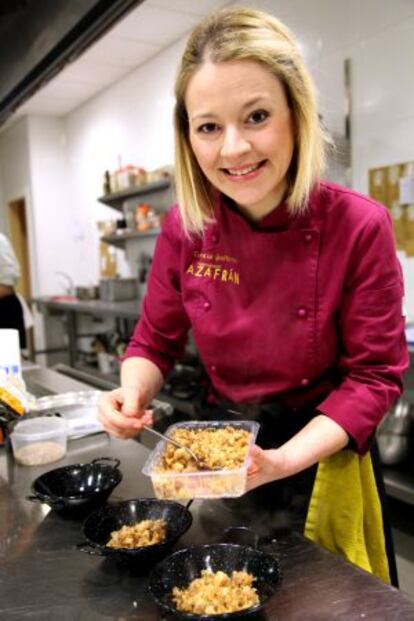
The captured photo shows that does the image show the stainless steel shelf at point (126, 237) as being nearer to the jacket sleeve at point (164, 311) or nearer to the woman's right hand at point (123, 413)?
the jacket sleeve at point (164, 311)

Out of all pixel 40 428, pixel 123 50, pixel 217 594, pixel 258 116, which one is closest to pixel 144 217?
pixel 123 50

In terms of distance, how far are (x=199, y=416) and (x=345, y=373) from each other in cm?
44

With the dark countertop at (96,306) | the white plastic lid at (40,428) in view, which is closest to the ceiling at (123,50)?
the dark countertop at (96,306)

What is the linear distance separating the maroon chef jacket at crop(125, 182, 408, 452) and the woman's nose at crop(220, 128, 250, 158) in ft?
0.66

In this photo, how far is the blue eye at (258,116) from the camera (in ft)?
3.10

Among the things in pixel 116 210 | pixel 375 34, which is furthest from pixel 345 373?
pixel 116 210

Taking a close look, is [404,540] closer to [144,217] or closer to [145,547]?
[145,547]

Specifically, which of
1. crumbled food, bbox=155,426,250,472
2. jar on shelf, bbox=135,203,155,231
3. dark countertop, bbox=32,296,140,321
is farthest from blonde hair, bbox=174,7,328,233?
jar on shelf, bbox=135,203,155,231

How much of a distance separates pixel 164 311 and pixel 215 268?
205mm

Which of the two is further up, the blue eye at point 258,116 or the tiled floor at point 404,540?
the blue eye at point 258,116

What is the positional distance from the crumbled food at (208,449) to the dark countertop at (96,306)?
9.57 feet

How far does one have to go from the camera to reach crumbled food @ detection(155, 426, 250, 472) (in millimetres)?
898

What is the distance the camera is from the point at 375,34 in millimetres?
2740

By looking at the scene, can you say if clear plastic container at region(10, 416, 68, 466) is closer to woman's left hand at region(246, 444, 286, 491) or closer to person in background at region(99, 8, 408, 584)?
person in background at region(99, 8, 408, 584)
